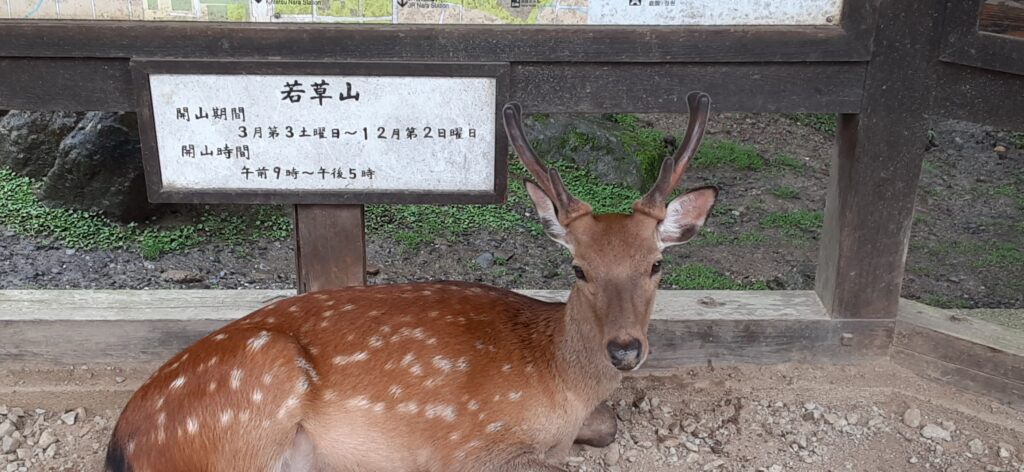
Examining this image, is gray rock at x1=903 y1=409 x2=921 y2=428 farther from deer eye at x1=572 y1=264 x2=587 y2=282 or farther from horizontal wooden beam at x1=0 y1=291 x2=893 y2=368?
deer eye at x1=572 y1=264 x2=587 y2=282

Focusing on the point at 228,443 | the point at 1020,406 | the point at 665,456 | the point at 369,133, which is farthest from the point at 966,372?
the point at 228,443

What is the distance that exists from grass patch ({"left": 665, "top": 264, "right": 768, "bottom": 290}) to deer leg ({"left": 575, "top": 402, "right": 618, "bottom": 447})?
161 cm

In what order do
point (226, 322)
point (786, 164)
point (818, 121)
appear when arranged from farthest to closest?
1. point (818, 121)
2. point (786, 164)
3. point (226, 322)

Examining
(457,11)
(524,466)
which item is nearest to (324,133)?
(457,11)

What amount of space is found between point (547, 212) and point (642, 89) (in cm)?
72

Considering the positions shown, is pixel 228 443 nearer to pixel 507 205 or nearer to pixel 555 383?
pixel 555 383

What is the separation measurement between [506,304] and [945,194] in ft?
14.7

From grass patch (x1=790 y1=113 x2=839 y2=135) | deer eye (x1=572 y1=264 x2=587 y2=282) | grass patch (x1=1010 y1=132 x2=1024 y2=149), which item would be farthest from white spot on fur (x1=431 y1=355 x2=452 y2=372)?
grass patch (x1=1010 y1=132 x2=1024 y2=149)

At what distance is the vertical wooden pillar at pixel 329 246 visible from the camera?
369cm

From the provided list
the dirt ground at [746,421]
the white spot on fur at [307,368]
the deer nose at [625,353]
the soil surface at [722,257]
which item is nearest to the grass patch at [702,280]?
the soil surface at [722,257]

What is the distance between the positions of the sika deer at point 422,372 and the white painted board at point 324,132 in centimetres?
36

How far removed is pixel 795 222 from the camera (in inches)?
237

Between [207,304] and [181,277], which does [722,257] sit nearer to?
[207,304]

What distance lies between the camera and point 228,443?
2.98m
